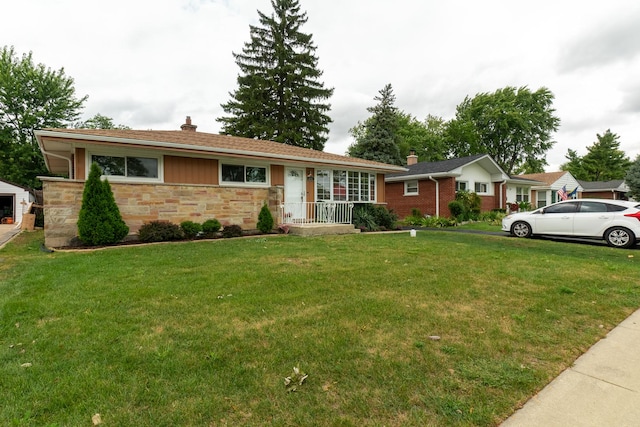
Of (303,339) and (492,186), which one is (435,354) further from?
(492,186)

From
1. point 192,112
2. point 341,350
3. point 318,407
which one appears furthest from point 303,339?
point 192,112

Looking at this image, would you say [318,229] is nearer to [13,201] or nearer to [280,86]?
[280,86]

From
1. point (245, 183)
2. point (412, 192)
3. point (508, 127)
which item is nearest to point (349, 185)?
point (245, 183)

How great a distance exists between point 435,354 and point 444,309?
1.07m

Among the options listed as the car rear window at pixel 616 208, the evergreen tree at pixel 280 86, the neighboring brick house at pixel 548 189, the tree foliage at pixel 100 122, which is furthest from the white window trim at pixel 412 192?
the tree foliage at pixel 100 122

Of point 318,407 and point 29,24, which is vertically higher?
point 29,24

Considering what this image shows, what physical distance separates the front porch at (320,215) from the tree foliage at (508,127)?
30015mm

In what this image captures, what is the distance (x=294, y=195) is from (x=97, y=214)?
6.36 meters

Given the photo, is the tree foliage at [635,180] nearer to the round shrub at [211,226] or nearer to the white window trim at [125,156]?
the round shrub at [211,226]

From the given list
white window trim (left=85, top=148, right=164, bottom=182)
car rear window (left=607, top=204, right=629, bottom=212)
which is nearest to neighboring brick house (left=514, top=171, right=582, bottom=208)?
car rear window (left=607, top=204, right=629, bottom=212)

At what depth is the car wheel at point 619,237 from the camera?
8.72 metres

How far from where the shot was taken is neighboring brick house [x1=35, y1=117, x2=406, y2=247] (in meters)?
8.20

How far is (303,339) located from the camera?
2.66m

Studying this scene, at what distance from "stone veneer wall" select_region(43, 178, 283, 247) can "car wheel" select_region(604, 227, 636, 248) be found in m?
9.96
